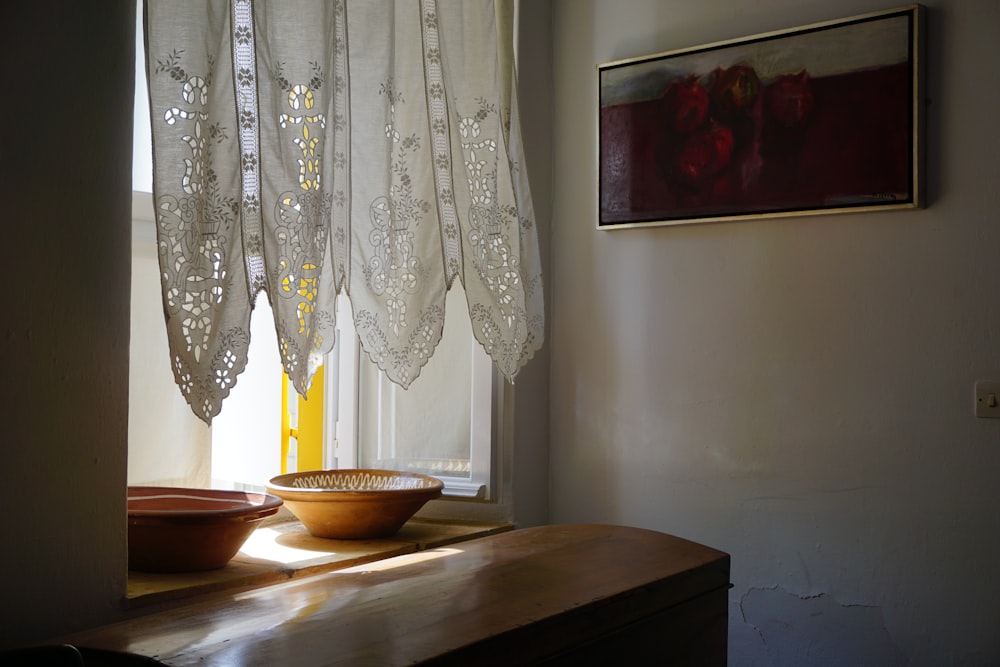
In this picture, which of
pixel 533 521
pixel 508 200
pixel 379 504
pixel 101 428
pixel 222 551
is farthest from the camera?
pixel 533 521

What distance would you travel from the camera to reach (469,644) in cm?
126

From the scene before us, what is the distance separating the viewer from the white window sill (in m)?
1.71

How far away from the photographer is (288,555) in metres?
2.07

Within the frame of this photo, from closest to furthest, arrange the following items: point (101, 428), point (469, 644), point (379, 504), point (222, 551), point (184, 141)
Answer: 1. point (469, 644)
2. point (101, 428)
3. point (184, 141)
4. point (222, 551)
5. point (379, 504)

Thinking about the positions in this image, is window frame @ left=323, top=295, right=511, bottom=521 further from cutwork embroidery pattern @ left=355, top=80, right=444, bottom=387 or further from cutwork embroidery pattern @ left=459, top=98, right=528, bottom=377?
cutwork embroidery pattern @ left=355, top=80, right=444, bottom=387

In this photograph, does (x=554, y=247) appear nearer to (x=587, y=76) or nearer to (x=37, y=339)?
(x=587, y=76)

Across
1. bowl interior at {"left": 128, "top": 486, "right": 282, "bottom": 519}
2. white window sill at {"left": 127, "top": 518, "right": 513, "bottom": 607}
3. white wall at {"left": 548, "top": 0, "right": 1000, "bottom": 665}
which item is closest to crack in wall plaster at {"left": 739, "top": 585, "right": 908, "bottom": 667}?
white wall at {"left": 548, "top": 0, "right": 1000, "bottom": 665}

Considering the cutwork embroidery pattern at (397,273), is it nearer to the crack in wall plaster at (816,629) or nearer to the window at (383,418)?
the window at (383,418)

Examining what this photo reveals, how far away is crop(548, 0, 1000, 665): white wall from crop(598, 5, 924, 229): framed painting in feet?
0.19

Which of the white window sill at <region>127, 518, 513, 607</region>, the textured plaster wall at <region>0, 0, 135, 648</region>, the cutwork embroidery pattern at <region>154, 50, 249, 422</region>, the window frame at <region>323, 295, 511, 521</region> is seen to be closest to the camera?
the textured plaster wall at <region>0, 0, 135, 648</region>

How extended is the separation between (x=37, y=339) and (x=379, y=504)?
970mm

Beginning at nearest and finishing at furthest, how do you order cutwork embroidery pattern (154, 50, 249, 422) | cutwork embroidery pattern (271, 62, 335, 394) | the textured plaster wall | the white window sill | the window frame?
the textured plaster wall, cutwork embroidery pattern (154, 50, 249, 422), the white window sill, cutwork embroidery pattern (271, 62, 335, 394), the window frame

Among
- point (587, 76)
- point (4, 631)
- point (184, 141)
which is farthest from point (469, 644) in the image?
point (587, 76)

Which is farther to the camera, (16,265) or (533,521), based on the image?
(533,521)
